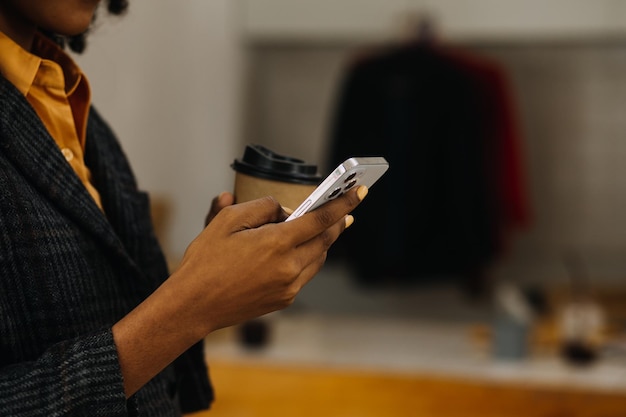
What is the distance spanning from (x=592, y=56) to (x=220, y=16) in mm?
1690

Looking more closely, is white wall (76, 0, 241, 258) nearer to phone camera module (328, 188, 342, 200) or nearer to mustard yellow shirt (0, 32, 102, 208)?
mustard yellow shirt (0, 32, 102, 208)

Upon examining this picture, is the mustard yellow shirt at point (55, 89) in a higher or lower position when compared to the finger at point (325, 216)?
higher

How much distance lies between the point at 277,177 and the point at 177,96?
8.82 ft

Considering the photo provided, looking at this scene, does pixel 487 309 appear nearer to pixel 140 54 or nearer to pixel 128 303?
pixel 140 54

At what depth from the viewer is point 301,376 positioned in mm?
2525

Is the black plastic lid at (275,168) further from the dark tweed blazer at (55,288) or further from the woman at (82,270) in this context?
the dark tweed blazer at (55,288)

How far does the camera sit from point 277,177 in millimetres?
1104

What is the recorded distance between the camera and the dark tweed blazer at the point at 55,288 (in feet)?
2.88

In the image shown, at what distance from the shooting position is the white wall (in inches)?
115

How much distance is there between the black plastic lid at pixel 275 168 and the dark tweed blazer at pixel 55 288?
18cm

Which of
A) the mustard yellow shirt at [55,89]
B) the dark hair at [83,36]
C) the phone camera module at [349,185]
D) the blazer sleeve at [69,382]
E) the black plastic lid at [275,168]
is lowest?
the blazer sleeve at [69,382]

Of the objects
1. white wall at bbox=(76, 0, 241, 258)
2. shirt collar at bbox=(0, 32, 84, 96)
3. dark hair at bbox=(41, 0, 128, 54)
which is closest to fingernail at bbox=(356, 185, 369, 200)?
shirt collar at bbox=(0, 32, 84, 96)

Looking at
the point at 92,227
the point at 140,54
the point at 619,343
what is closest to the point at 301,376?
the point at 619,343

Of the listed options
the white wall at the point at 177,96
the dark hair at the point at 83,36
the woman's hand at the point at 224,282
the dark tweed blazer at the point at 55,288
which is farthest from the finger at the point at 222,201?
the white wall at the point at 177,96
